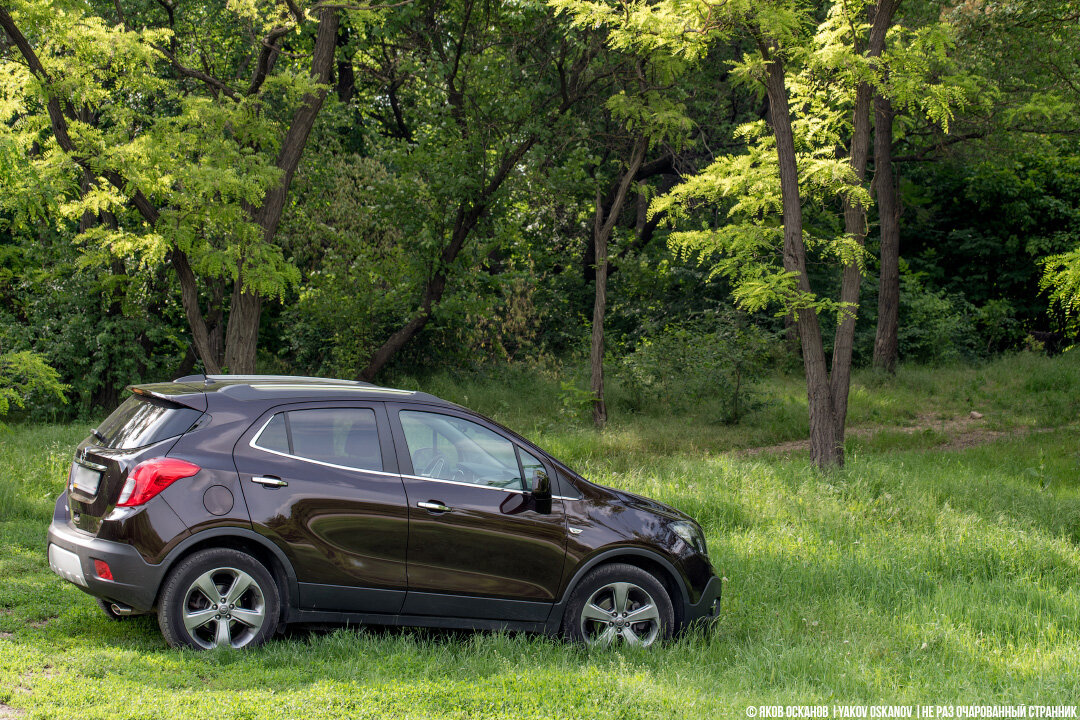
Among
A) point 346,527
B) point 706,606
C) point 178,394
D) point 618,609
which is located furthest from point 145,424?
point 706,606

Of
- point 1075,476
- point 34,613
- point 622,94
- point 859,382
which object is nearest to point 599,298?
point 622,94

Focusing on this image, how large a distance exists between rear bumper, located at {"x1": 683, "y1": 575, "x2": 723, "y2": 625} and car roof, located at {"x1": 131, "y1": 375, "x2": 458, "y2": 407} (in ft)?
6.82

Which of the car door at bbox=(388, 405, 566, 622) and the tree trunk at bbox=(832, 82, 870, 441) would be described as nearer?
the car door at bbox=(388, 405, 566, 622)

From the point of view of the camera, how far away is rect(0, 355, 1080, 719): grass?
4.45 metres

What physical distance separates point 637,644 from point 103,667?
3089 mm

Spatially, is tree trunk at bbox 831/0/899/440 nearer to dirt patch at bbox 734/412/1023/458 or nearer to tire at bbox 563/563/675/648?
dirt patch at bbox 734/412/1023/458

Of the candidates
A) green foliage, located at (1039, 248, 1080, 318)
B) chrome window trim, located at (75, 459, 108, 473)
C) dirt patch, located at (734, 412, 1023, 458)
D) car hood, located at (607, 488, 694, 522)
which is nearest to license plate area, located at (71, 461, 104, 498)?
chrome window trim, located at (75, 459, 108, 473)

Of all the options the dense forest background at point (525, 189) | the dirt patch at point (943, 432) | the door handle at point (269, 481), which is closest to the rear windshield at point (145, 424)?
the door handle at point (269, 481)

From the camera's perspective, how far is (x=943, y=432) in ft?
49.5

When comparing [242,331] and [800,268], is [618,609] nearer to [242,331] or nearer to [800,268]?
[800,268]

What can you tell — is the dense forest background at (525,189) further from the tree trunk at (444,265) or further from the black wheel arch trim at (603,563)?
the black wheel arch trim at (603,563)

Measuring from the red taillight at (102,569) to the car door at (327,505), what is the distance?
80 centimetres

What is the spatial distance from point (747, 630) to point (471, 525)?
2.27 metres

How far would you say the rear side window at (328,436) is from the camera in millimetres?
5332
